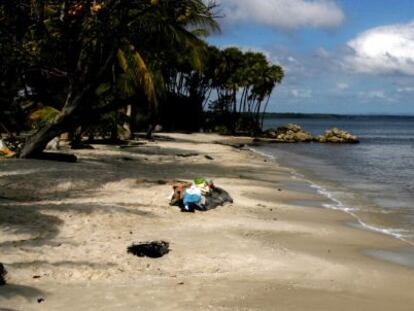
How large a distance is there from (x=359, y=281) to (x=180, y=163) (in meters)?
19.4

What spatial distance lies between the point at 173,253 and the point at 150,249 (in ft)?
1.34

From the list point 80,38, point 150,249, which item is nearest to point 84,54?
point 80,38

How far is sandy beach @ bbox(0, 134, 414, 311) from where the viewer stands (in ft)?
25.7

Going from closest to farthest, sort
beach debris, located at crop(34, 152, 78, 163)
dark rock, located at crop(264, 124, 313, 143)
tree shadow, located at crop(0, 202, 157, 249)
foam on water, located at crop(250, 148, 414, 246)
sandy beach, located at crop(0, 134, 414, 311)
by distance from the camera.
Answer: sandy beach, located at crop(0, 134, 414, 311) → tree shadow, located at crop(0, 202, 157, 249) → foam on water, located at crop(250, 148, 414, 246) → beach debris, located at crop(34, 152, 78, 163) → dark rock, located at crop(264, 124, 313, 143)

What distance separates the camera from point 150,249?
32.8 ft

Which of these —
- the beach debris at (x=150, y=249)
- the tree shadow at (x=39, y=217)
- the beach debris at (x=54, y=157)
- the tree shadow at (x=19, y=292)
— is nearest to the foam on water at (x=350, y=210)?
the tree shadow at (x=39, y=217)

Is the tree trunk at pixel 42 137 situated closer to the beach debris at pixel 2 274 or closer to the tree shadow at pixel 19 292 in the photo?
the beach debris at pixel 2 274

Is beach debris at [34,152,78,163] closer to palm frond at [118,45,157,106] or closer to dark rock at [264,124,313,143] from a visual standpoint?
palm frond at [118,45,157,106]

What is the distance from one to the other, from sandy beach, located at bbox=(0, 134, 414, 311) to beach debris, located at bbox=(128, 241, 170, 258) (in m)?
0.15

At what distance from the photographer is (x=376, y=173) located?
33.7 meters

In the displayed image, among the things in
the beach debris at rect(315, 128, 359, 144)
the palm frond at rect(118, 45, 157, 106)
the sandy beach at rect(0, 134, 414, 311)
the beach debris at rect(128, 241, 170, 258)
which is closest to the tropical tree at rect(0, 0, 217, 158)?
the palm frond at rect(118, 45, 157, 106)

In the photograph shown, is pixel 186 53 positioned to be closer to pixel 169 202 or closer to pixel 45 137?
pixel 45 137

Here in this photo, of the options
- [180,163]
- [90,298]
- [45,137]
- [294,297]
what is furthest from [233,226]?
[180,163]

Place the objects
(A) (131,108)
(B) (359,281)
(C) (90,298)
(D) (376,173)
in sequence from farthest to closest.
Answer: (A) (131,108) → (D) (376,173) → (B) (359,281) → (C) (90,298)
